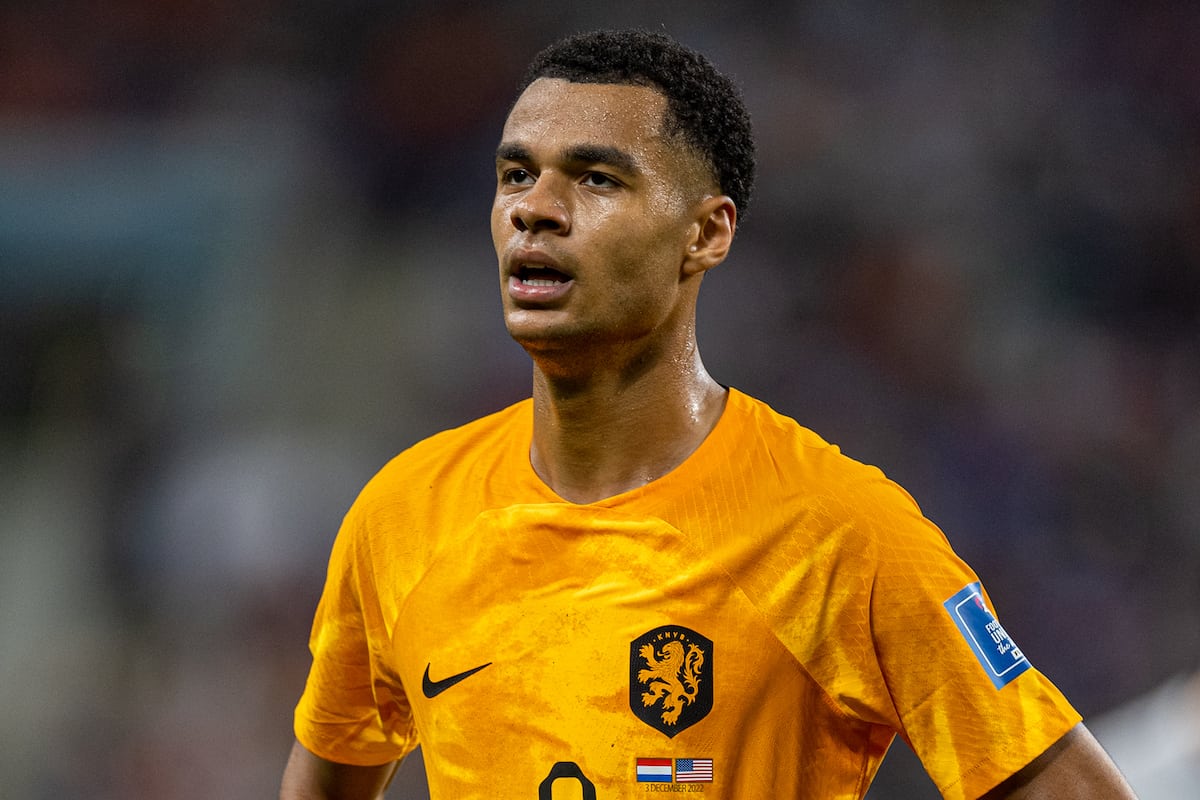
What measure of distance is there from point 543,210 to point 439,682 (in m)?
0.78

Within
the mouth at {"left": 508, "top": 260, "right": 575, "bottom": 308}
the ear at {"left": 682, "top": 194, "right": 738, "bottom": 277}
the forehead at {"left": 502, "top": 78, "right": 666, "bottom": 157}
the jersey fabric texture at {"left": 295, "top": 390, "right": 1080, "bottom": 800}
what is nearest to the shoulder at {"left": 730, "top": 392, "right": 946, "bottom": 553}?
the jersey fabric texture at {"left": 295, "top": 390, "right": 1080, "bottom": 800}

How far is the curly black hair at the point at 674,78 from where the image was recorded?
2.11 meters

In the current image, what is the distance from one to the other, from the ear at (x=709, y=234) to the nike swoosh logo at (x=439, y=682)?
739mm

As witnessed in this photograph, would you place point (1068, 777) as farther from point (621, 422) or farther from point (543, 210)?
point (543, 210)

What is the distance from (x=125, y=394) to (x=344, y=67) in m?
1.58

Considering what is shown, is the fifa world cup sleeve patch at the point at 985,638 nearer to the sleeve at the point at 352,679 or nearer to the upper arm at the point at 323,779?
the sleeve at the point at 352,679

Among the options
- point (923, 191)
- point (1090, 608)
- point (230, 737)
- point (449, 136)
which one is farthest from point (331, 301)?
point (1090, 608)

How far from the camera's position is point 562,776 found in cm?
199

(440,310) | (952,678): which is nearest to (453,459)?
(952,678)

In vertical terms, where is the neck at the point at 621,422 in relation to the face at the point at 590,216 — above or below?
below

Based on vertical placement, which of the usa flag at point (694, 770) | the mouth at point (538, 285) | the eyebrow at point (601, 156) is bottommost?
the usa flag at point (694, 770)

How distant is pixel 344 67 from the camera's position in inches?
208

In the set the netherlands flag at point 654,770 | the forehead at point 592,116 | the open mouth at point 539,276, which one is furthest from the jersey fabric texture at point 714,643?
the forehead at point 592,116

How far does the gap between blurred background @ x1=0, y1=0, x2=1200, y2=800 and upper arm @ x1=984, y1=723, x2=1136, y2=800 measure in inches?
109
